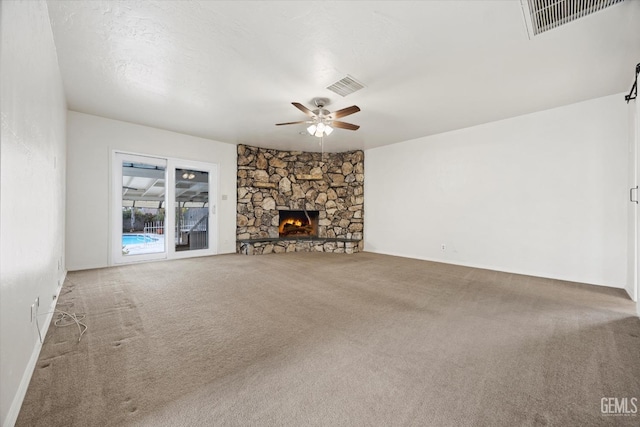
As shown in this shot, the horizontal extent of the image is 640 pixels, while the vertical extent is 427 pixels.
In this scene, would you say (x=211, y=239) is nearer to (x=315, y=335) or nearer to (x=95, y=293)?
(x=95, y=293)

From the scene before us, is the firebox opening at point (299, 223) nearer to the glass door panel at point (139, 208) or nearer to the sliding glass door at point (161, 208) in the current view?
the sliding glass door at point (161, 208)

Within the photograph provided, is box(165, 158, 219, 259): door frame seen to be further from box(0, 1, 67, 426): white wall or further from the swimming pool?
box(0, 1, 67, 426): white wall

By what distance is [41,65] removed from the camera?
197 centimetres

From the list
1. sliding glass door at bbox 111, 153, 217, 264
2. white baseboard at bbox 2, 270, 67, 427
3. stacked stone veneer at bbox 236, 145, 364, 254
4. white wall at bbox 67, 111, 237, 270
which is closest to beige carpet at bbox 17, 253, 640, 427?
white baseboard at bbox 2, 270, 67, 427

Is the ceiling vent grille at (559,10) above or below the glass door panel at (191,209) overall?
above

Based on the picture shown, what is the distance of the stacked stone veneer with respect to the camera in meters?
6.12

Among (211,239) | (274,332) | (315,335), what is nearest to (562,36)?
(315,335)

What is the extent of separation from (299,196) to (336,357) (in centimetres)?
517

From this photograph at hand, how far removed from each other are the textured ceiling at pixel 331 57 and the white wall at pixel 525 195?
47 centimetres

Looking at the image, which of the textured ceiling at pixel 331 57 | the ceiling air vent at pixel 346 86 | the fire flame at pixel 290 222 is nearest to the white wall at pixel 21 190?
the textured ceiling at pixel 331 57

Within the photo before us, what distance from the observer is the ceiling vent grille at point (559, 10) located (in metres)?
1.95

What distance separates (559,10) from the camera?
6.64ft

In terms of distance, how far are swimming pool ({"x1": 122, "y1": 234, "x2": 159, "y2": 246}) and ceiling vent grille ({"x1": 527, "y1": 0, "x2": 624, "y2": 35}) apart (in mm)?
6244

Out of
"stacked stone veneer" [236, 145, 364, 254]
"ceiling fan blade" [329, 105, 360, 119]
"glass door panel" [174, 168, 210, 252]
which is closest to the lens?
"ceiling fan blade" [329, 105, 360, 119]
